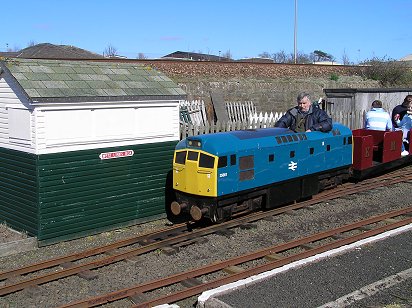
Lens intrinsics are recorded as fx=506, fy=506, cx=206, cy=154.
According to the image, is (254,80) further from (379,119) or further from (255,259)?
(255,259)

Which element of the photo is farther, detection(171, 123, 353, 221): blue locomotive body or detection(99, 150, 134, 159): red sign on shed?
detection(99, 150, 134, 159): red sign on shed

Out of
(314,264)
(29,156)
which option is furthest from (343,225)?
(29,156)

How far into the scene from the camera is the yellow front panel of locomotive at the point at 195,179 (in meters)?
9.39

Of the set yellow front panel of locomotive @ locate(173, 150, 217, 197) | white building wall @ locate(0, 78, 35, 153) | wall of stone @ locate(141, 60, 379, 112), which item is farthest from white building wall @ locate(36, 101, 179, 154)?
wall of stone @ locate(141, 60, 379, 112)

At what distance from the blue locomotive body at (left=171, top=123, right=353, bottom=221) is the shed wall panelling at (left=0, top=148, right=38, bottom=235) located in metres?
2.65

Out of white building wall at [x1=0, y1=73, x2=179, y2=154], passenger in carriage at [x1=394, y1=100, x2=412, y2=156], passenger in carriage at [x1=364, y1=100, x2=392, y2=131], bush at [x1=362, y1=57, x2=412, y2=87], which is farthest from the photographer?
bush at [x1=362, y1=57, x2=412, y2=87]

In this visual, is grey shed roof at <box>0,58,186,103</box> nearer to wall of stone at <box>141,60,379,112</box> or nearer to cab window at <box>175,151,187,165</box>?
cab window at <box>175,151,187,165</box>

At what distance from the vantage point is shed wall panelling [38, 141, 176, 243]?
9.26 meters

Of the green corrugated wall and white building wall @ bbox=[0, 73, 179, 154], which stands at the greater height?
white building wall @ bbox=[0, 73, 179, 154]

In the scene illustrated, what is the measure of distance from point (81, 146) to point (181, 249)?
2.77 metres

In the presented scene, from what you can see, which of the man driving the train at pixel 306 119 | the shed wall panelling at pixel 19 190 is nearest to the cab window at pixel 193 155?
the shed wall panelling at pixel 19 190

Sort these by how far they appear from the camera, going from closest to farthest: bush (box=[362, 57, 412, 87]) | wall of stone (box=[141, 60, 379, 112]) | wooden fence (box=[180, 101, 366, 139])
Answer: wooden fence (box=[180, 101, 366, 139]) → wall of stone (box=[141, 60, 379, 112]) → bush (box=[362, 57, 412, 87])

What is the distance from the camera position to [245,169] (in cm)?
993

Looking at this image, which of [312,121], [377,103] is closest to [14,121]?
[312,121]
